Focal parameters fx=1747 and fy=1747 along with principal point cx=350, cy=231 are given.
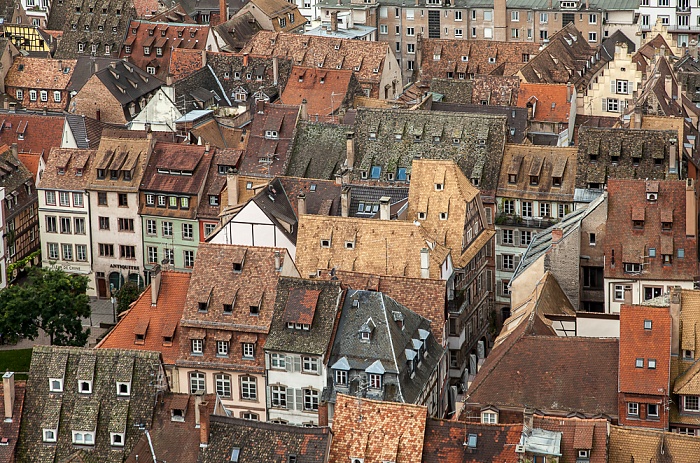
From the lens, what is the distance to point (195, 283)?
471ft

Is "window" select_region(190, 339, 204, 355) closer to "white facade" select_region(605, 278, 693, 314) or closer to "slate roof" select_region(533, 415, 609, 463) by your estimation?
"slate roof" select_region(533, 415, 609, 463)

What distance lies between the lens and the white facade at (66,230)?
17862cm

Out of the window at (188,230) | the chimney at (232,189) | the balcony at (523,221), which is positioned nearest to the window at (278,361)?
the chimney at (232,189)

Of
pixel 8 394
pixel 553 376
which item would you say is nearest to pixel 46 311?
pixel 8 394

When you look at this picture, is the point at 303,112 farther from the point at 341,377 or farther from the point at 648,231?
A: the point at 341,377

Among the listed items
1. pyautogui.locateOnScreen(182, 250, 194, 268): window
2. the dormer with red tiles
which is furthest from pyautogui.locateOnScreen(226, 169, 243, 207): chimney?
the dormer with red tiles

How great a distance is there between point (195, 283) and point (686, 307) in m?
39.8

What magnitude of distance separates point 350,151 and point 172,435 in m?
57.0

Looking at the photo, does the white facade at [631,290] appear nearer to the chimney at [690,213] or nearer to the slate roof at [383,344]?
the chimney at [690,213]

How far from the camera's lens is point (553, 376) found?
428ft

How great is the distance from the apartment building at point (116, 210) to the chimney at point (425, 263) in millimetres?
37530

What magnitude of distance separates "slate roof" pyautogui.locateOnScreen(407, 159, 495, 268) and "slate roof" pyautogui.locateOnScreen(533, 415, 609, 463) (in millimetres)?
41611

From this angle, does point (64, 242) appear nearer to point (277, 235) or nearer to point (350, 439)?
point (277, 235)

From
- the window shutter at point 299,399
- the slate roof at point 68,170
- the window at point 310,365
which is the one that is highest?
the slate roof at point 68,170
